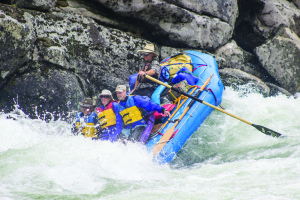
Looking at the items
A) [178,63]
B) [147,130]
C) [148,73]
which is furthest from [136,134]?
[178,63]

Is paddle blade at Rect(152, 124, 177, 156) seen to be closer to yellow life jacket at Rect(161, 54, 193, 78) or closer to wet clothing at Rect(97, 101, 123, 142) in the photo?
wet clothing at Rect(97, 101, 123, 142)

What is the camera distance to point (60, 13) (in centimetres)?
567

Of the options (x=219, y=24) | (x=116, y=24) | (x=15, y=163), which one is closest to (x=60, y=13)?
Result: (x=116, y=24)

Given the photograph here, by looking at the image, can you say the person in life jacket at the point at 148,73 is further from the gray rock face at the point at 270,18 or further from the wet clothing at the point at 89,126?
the gray rock face at the point at 270,18

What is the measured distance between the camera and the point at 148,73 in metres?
4.77

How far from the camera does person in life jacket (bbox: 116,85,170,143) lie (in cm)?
398

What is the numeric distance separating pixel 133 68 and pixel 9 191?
13.0 ft

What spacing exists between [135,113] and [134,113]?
0.05 ft

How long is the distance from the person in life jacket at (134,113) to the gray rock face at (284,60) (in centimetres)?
487

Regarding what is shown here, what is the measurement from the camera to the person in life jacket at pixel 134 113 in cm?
398

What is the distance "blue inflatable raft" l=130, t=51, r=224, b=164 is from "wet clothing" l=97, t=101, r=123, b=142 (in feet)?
1.66

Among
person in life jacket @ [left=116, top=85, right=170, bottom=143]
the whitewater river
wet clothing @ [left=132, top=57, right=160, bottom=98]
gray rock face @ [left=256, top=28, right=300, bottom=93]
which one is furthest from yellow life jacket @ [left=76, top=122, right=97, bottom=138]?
gray rock face @ [left=256, top=28, right=300, bottom=93]

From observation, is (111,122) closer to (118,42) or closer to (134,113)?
(134,113)

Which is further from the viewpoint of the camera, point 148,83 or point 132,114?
point 148,83
